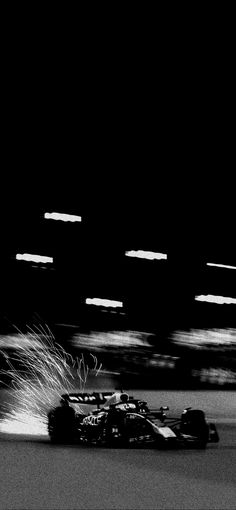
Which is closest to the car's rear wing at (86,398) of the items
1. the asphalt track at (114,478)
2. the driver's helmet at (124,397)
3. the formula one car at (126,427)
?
the formula one car at (126,427)

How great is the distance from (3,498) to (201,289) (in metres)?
26.6

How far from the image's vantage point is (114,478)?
9.62m

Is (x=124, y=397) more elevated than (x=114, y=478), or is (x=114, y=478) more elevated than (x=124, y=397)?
(x=124, y=397)

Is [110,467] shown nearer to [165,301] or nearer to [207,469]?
[207,469]

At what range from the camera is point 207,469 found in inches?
426

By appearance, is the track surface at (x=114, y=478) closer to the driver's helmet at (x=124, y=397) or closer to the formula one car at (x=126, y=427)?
the formula one car at (x=126, y=427)

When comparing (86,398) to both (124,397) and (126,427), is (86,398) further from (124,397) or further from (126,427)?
(126,427)

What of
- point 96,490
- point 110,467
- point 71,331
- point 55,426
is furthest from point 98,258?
point 96,490

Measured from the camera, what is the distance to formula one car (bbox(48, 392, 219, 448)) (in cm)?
1426

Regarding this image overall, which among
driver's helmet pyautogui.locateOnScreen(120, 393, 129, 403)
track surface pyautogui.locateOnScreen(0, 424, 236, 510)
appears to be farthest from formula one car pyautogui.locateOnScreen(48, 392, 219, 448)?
track surface pyautogui.locateOnScreen(0, 424, 236, 510)

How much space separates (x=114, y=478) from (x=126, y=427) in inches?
194

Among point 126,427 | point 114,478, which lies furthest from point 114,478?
point 126,427

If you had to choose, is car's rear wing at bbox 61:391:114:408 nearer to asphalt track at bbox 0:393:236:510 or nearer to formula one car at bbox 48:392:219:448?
formula one car at bbox 48:392:219:448

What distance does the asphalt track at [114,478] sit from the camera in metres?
7.39
